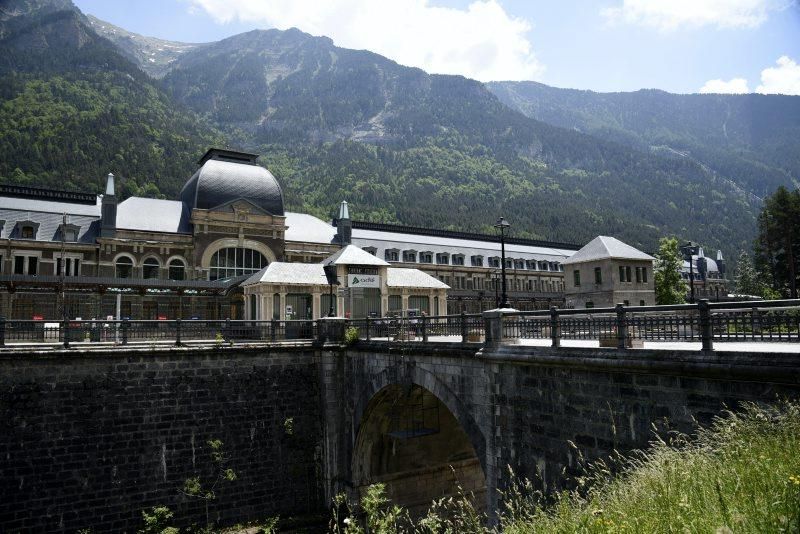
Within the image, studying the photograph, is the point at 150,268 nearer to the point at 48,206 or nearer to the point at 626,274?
the point at 48,206

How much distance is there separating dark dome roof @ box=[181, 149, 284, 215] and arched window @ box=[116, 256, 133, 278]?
25.6 feet

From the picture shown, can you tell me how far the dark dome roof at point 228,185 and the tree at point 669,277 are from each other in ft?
121

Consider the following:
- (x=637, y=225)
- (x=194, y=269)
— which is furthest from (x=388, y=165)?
(x=194, y=269)

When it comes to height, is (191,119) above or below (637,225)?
above

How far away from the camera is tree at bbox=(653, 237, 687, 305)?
47719mm

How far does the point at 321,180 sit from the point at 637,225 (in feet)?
303

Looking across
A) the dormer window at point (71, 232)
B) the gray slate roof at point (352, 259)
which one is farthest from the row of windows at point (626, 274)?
the dormer window at point (71, 232)

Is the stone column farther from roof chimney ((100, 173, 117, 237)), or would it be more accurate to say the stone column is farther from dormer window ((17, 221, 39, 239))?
dormer window ((17, 221, 39, 239))

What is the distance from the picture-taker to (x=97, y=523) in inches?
803

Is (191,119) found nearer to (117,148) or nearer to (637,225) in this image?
(117,148)

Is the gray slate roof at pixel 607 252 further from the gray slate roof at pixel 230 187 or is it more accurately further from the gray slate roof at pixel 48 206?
the gray slate roof at pixel 48 206

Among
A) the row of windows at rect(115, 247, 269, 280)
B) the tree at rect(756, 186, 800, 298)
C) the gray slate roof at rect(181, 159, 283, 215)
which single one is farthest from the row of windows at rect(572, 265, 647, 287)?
the row of windows at rect(115, 247, 269, 280)

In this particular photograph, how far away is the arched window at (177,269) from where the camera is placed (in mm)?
50781

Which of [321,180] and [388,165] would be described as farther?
[388,165]
